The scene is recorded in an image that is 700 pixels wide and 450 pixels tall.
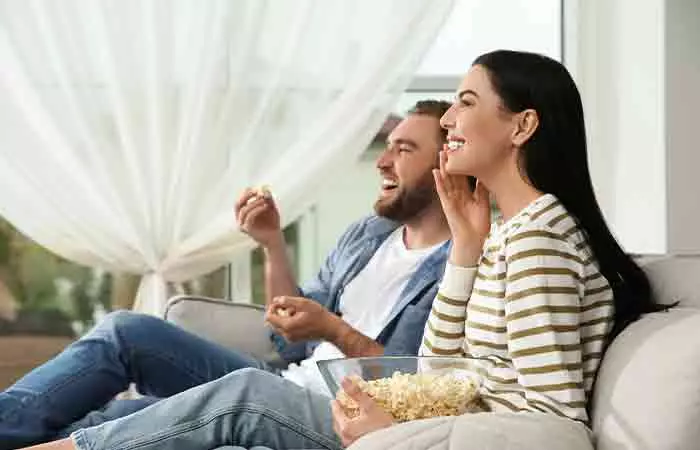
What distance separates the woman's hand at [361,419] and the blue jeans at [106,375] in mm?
707

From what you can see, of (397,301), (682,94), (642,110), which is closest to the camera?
(397,301)

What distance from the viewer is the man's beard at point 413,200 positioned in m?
2.44

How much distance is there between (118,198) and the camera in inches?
118

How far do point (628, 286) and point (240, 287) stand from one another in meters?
1.80

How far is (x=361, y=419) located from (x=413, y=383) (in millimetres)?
101

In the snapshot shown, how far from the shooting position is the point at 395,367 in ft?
5.54

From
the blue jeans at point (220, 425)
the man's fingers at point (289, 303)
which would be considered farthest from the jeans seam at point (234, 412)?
the man's fingers at point (289, 303)

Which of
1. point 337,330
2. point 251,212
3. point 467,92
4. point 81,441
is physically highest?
point 467,92

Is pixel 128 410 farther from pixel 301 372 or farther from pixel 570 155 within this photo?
pixel 570 155

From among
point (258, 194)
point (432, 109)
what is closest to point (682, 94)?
point (432, 109)

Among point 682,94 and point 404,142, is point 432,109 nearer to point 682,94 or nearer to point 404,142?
point 404,142

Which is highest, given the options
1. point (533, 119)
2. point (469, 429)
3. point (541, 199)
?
point (533, 119)

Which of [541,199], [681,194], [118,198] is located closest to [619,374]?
[541,199]

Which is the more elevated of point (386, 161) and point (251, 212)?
point (386, 161)
